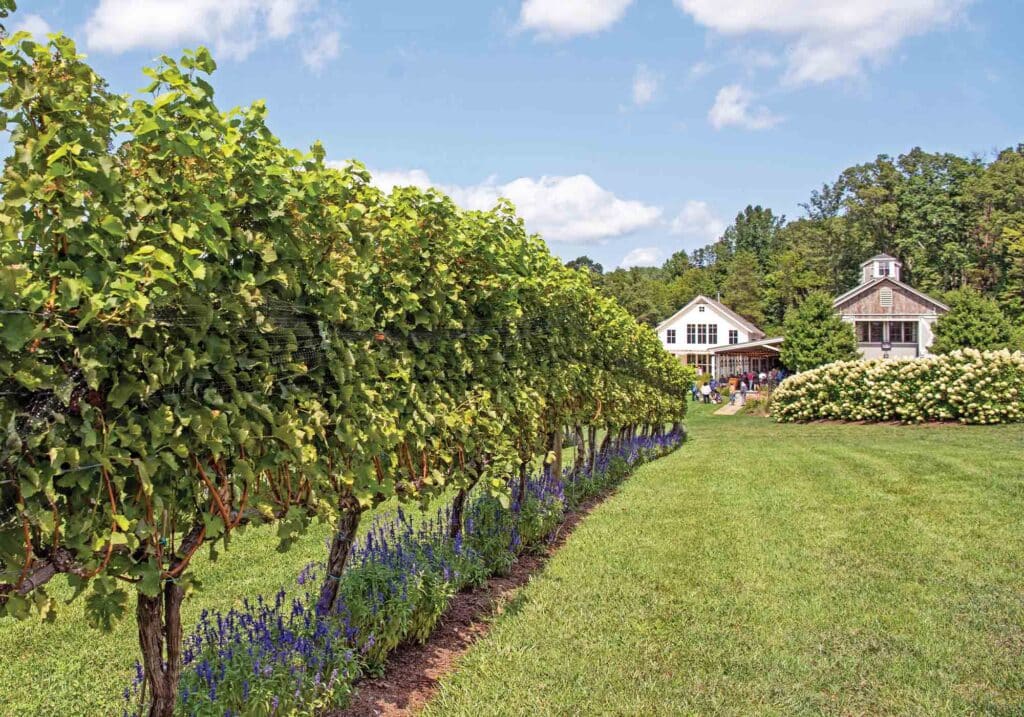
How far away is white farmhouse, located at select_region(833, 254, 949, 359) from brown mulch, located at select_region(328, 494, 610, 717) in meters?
43.4

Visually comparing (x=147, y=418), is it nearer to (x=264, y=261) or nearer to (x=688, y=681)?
(x=264, y=261)

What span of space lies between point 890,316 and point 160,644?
4820 centimetres

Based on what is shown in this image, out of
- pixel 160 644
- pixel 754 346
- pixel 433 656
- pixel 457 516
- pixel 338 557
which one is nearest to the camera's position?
pixel 160 644

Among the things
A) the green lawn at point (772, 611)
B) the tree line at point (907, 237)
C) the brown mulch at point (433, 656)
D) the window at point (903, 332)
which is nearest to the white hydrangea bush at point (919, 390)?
the green lawn at point (772, 611)

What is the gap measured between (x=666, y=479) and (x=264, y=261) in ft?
32.7

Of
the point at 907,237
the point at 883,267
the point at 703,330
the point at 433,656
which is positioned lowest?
the point at 433,656

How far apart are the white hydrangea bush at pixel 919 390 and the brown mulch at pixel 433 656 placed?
57.4ft

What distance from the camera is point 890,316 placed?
4569 cm

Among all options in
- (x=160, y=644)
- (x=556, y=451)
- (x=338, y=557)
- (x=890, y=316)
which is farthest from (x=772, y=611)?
(x=890, y=316)

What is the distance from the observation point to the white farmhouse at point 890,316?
149 ft

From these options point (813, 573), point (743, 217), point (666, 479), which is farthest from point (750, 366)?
point (743, 217)

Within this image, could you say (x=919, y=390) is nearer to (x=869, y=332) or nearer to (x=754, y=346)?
(x=754, y=346)

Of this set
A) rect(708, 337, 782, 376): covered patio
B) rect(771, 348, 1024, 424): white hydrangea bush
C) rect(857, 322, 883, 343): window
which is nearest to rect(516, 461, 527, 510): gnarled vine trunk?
rect(771, 348, 1024, 424): white hydrangea bush

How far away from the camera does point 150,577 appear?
2826 millimetres
